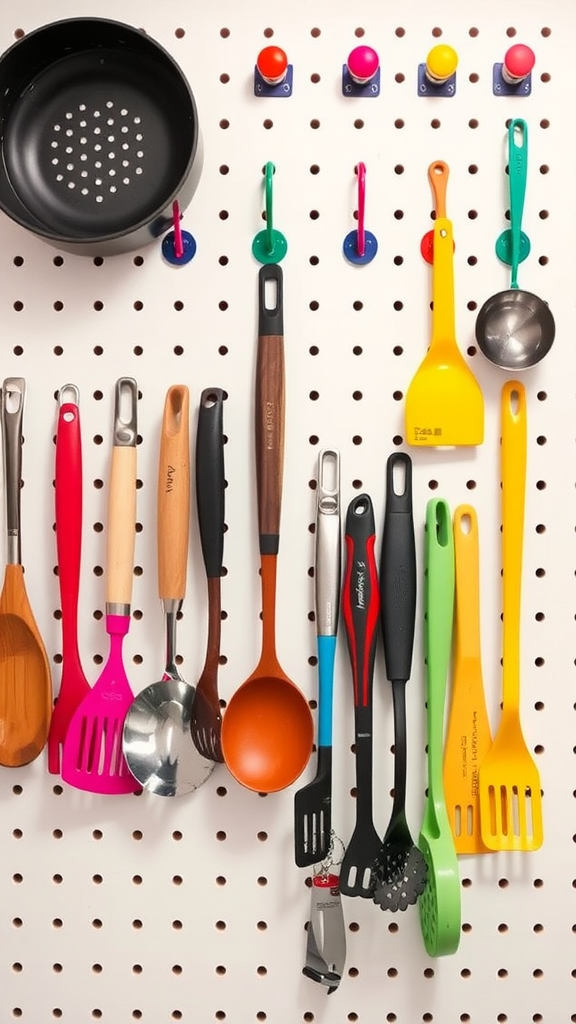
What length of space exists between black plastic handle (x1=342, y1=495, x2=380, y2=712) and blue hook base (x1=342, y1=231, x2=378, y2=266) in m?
0.30

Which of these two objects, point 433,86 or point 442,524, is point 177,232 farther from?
point 442,524

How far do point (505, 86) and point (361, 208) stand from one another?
0.23m

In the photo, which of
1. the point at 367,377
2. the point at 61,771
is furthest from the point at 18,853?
the point at 367,377

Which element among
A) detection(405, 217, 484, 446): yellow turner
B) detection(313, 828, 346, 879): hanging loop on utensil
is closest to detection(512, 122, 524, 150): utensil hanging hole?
detection(405, 217, 484, 446): yellow turner

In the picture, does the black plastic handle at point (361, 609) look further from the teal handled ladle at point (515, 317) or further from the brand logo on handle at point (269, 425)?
the teal handled ladle at point (515, 317)

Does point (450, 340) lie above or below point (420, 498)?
above

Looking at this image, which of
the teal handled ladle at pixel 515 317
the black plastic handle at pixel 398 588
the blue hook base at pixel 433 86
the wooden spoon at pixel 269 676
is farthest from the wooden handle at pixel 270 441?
the blue hook base at pixel 433 86

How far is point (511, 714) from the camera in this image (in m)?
0.94

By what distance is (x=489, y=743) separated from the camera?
95 centimetres

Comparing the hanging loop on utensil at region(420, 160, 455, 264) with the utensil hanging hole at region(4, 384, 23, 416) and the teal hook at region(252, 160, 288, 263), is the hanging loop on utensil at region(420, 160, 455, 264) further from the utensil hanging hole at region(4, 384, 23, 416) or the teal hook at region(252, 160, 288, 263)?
the utensil hanging hole at region(4, 384, 23, 416)

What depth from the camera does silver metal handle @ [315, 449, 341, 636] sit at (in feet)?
3.00

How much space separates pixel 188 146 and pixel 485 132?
0.34 metres

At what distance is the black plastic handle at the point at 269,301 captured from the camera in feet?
3.04

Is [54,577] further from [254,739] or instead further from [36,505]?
[254,739]
